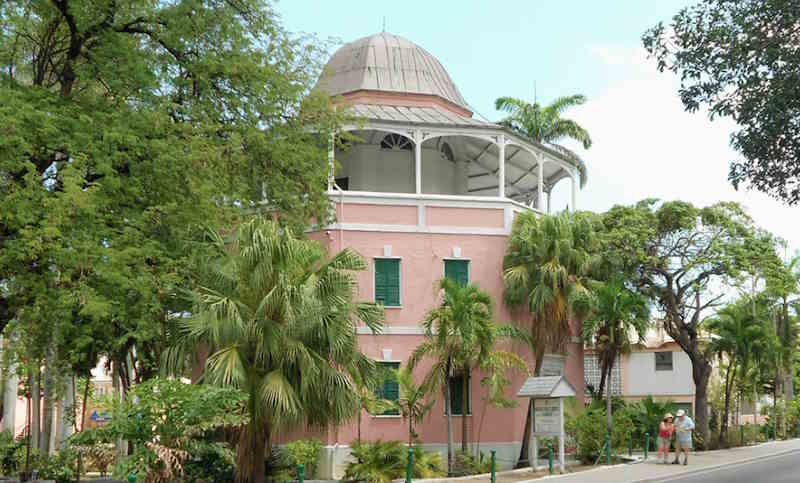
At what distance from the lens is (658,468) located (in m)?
27.3

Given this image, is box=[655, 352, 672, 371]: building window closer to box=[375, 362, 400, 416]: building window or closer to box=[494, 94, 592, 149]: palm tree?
box=[494, 94, 592, 149]: palm tree

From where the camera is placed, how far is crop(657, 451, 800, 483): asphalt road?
2333cm

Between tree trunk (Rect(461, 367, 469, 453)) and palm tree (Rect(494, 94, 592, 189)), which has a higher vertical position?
palm tree (Rect(494, 94, 592, 189))

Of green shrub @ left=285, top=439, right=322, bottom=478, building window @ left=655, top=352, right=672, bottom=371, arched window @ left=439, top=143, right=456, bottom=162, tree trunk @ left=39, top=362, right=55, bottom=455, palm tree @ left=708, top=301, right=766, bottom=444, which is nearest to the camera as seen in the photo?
tree trunk @ left=39, top=362, right=55, bottom=455

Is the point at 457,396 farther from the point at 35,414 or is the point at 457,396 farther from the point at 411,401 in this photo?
the point at 35,414

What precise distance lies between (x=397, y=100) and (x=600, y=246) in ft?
28.2

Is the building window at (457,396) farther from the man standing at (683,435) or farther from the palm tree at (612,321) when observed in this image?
the man standing at (683,435)

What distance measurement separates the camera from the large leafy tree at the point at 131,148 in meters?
18.2

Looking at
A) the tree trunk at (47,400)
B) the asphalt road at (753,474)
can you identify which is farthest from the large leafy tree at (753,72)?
the tree trunk at (47,400)

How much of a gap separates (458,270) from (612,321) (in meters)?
5.04

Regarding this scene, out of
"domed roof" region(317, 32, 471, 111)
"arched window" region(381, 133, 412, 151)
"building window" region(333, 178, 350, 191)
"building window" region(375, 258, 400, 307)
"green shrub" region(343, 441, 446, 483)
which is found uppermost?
"domed roof" region(317, 32, 471, 111)

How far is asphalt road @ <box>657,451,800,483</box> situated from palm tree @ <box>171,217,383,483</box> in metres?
8.35

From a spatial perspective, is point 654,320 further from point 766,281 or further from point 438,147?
point 438,147

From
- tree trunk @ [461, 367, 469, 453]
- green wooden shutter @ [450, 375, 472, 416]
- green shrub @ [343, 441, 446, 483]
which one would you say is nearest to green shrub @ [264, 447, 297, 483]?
green shrub @ [343, 441, 446, 483]
